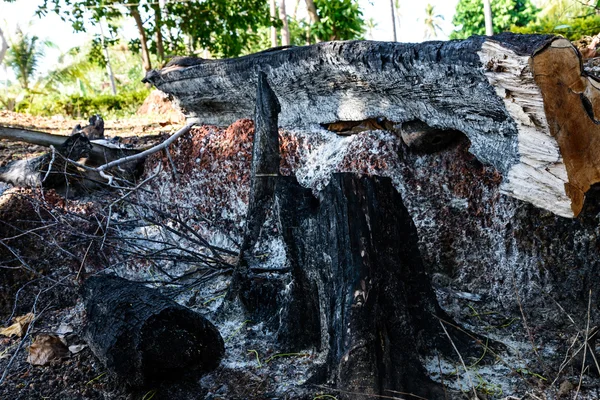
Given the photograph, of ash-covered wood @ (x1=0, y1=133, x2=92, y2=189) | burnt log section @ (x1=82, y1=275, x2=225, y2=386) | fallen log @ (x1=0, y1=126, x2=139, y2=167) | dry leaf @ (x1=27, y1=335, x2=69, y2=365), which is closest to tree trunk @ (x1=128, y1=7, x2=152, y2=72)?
fallen log @ (x1=0, y1=126, x2=139, y2=167)

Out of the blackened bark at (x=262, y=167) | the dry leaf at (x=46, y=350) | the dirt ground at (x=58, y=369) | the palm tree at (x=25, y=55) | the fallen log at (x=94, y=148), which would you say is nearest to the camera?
the dirt ground at (x=58, y=369)

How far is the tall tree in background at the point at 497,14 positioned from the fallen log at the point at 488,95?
101 ft

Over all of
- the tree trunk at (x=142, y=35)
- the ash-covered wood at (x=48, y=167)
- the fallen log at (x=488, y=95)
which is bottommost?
the ash-covered wood at (x=48, y=167)

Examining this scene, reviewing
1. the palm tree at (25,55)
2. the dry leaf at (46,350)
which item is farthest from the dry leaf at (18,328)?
the palm tree at (25,55)

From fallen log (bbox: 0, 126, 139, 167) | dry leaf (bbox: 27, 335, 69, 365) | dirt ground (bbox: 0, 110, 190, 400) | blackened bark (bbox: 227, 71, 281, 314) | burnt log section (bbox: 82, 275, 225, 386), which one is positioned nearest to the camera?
burnt log section (bbox: 82, 275, 225, 386)

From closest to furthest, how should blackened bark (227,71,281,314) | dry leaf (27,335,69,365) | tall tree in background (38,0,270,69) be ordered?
dry leaf (27,335,69,365) → blackened bark (227,71,281,314) → tall tree in background (38,0,270,69)

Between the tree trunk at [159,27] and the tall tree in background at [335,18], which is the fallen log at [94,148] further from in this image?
the tall tree in background at [335,18]

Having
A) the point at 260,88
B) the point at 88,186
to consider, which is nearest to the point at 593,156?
the point at 260,88

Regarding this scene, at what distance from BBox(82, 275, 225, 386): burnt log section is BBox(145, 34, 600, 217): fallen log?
5.71ft

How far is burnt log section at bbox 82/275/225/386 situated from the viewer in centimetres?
321

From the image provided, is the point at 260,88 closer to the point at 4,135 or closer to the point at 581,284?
the point at 581,284

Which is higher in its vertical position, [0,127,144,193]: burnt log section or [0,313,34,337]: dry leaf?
[0,127,144,193]: burnt log section

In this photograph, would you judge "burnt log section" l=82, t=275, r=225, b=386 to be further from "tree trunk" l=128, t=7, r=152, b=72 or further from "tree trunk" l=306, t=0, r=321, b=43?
"tree trunk" l=306, t=0, r=321, b=43

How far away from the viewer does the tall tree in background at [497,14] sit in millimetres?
33781
